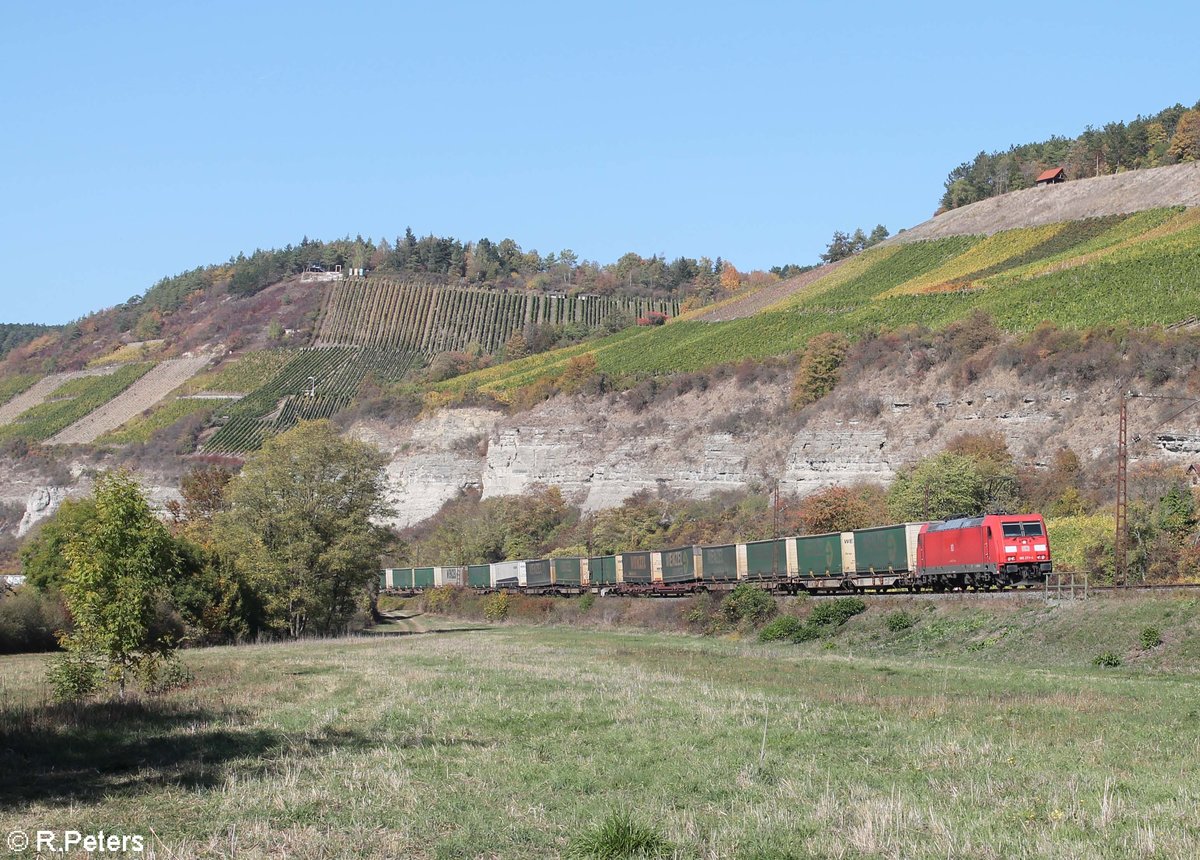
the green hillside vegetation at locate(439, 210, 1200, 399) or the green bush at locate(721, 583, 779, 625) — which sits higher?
the green hillside vegetation at locate(439, 210, 1200, 399)

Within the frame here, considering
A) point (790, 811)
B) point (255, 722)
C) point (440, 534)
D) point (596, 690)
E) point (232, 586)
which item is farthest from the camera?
point (440, 534)

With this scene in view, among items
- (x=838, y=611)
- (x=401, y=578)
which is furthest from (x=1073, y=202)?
(x=838, y=611)

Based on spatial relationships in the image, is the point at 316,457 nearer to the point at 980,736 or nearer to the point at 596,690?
the point at 596,690

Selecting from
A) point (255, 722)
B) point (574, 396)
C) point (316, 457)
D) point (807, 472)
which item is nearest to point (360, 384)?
point (574, 396)

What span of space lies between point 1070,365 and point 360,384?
106 m

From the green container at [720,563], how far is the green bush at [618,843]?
47932 millimetres

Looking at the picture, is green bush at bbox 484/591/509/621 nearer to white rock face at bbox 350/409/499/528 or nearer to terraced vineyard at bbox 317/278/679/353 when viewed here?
white rock face at bbox 350/409/499/528

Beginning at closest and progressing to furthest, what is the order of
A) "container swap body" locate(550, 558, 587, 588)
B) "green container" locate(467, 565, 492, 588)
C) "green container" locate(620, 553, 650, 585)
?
"green container" locate(620, 553, 650, 585), "container swap body" locate(550, 558, 587, 588), "green container" locate(467, 565, 492, 588)

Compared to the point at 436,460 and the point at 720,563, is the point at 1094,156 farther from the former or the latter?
the point at 720,563

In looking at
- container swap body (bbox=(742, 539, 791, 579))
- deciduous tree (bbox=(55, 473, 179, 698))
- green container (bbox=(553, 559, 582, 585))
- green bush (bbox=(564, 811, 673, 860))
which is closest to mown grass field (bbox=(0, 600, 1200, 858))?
green bush (bbox=(564, 811, 673, 860))

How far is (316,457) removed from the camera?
195 feet

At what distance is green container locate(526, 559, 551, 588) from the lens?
253 ft

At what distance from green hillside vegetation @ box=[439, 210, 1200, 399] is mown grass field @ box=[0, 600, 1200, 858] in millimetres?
62739

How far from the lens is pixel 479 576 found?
3369 inches
